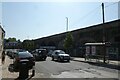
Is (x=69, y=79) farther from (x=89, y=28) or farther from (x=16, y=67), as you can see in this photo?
(x=89, y=28)

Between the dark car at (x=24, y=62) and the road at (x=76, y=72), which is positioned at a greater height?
the dark car at (x=24, y=62)

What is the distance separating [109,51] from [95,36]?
20.4 metres

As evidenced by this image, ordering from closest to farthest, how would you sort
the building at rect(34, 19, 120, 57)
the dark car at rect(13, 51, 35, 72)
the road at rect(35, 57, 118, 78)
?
the road at rect(35, 57, 118, 78) < the dark car at rect(13, 51, 35, 72) < the building at rect(34, 19, 120, 57)

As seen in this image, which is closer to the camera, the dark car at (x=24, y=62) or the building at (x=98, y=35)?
the dark car at (x=24, y=62)

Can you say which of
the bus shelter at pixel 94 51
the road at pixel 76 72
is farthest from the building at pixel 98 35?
the road at pixel 76 72

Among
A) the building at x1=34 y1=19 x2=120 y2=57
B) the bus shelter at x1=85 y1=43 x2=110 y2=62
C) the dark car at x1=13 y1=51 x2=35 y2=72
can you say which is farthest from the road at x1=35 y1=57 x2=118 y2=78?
the building at x1=34 y1=19 x2=120 y2=57

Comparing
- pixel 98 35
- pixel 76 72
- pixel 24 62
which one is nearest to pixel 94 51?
pixel 24 62

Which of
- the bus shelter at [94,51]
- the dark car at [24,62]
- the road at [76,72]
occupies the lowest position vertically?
the road at [76,72]

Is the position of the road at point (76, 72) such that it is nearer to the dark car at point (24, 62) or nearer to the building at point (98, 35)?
the dark car at point (24, 62)

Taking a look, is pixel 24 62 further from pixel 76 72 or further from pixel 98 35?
pixel 98 35

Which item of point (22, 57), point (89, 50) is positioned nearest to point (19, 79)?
point (22, 57)

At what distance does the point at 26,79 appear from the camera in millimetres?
15273

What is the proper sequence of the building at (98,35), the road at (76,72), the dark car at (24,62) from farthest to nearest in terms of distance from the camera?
the building at (98,35) → the dark car at (24,62) → the road at (76,72)

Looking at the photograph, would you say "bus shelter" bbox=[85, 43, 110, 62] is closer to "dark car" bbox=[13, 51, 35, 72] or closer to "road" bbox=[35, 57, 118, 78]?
"road" bbox=[35, 57, 118, 78]
